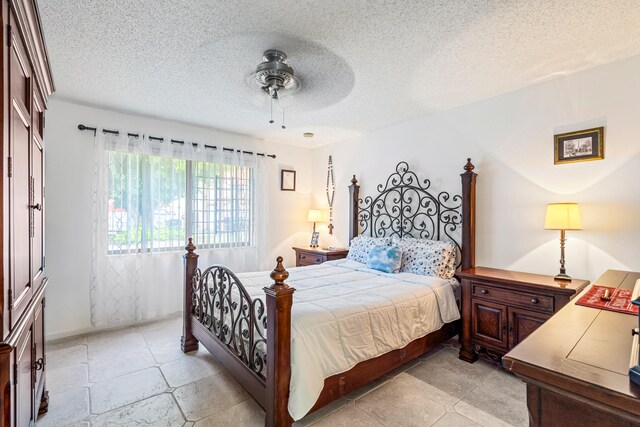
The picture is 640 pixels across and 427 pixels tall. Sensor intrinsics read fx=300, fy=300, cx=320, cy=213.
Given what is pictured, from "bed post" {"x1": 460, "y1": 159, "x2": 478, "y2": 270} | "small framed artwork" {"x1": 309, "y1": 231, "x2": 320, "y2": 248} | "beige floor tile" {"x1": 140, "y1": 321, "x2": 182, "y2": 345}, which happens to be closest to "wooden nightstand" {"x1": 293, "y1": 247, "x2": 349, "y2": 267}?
"small framed artwork" {"x1": 309, "y1": 231, "x2": 320, "y2": 248}

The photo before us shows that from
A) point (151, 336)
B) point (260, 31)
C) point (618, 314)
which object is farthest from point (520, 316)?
point (151, 336)

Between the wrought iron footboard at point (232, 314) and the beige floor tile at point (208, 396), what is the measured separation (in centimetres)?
33

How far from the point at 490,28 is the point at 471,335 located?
8.08 feet

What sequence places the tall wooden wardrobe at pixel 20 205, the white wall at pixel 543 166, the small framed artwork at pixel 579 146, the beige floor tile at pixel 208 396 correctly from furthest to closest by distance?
the small framed artwork at pixel 579 146, the white wall at pixel 543 166, the beige floor tile at pixel 208 396, the tall wooden wardrobe at pixel 20 205

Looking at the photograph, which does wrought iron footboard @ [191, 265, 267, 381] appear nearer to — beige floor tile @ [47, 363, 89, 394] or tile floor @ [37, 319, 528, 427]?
tile floor @ [37, 319, 528, 427]

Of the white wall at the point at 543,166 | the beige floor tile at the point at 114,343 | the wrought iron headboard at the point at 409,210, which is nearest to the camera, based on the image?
the white wall at the point at 543,166

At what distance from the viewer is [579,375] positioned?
790mm

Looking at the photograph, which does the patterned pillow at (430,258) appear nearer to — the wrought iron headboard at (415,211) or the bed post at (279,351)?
the wrought iron headboard at (415,211)

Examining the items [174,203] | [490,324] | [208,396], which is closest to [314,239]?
[174,203]

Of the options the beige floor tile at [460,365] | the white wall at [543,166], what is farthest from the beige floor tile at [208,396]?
the white wall at [543,166]

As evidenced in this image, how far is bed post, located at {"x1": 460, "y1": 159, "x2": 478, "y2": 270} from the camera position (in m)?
3.06

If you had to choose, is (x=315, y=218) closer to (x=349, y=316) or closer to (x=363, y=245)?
(x=363, y=245)

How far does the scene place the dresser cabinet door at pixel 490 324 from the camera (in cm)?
255

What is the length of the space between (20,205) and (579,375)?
2.07 m
